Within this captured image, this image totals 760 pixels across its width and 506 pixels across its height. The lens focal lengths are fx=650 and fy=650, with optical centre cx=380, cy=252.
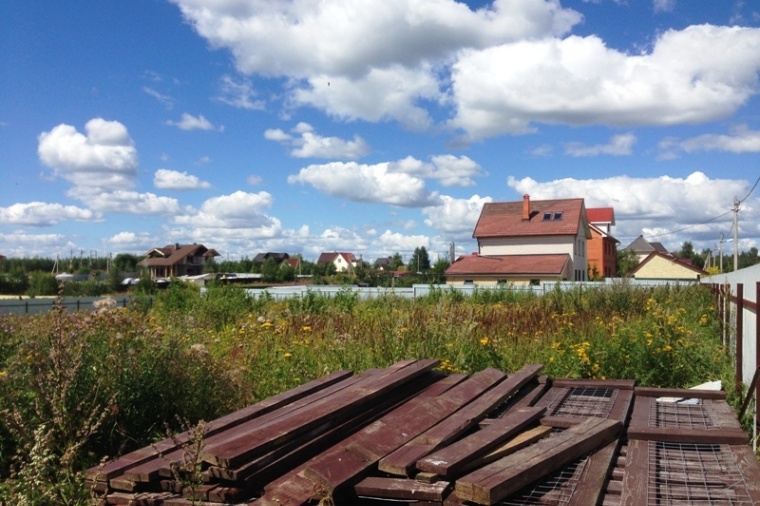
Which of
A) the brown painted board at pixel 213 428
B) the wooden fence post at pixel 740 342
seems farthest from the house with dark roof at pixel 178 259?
the brown painted board at pixel 213 428

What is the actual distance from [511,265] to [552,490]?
3832cm

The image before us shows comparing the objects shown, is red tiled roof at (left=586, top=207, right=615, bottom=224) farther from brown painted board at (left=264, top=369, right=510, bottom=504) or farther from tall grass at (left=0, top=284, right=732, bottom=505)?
brown painted board at (left=264, top=369, right=510, bottom=504)

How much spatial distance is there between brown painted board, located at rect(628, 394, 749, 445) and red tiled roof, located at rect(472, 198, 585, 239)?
39.6 m

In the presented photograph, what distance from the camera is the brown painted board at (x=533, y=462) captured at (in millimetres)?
3125

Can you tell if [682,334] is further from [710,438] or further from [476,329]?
[710,438]

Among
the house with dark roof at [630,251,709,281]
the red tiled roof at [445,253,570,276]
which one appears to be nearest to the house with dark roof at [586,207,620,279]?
the house with dark roof at [630,251,709,281]

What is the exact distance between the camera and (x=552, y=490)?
3408 millimetres

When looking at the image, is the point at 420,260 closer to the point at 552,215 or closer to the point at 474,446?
the point at 552,215

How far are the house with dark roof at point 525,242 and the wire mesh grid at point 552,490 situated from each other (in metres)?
36.6

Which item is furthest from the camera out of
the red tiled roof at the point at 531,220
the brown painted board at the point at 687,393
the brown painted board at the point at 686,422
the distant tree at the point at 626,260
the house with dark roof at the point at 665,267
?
the distant tree at the point at 626,260

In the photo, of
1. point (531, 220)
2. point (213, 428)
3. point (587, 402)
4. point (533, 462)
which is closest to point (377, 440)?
point (533, 462)

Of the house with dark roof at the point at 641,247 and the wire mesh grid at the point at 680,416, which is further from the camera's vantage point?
the house with dark roof at the point at 641,247

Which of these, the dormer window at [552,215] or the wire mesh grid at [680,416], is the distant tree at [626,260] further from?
the wire mesh grid at [680,416]

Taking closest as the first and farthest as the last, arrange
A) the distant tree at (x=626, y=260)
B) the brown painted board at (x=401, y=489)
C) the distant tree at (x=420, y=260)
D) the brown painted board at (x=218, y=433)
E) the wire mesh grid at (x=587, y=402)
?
the brown painted board at (x=401, y=489)
the brown painted board at (x=218, y=433)
the wire mesh grid at (x=587, y=402)
the distant tree at (x=626, y=260)
the distant tree at (x=420, y=260)
